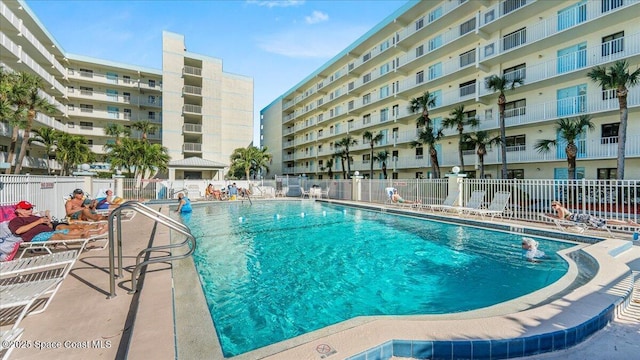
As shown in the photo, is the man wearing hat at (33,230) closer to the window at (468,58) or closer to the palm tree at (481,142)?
the palm tree at (481,142)

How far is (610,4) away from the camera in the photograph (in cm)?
1633

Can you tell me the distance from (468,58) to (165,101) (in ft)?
107

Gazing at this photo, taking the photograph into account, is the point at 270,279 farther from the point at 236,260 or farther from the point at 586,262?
the point at 586,262

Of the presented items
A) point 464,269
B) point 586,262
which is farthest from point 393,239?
point 586,262

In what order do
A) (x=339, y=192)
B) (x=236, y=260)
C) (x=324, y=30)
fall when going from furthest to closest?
(x=339, y=192) → (x=324, y=30) → (x=236, y=260)

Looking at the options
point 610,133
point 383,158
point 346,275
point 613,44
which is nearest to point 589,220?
point 346,275

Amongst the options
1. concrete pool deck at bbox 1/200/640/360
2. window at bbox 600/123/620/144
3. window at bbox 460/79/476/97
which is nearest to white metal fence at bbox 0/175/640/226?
window at bbox 600/123/620/144

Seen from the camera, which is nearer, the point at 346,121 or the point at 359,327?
the point at 359,327

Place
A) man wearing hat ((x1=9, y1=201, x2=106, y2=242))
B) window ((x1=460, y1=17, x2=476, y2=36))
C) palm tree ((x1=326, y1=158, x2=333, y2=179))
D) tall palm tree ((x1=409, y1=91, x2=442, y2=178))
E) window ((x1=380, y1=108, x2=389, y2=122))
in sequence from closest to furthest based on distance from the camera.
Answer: man wearing hat ((x1=9, y1=201, x2=106, y2=242)) < window ((x1=460, y1=17, x2=476, y2=36)) < tall palm tree ((x1=409, y1=91, x2=442, y2=178)) < window ((x1=380, y1=108, x2=389, y2=122)) < palm tree ((x1=326, y1=158, x2=333, y2=179))

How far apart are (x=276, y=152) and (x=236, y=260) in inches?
1967

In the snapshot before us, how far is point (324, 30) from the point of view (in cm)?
1567

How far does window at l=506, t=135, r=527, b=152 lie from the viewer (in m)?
21.2

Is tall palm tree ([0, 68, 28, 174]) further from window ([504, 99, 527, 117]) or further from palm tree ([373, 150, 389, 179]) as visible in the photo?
window ([504, 99, 527, 117])

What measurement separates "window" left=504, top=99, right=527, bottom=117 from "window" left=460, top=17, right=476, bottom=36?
710cm
